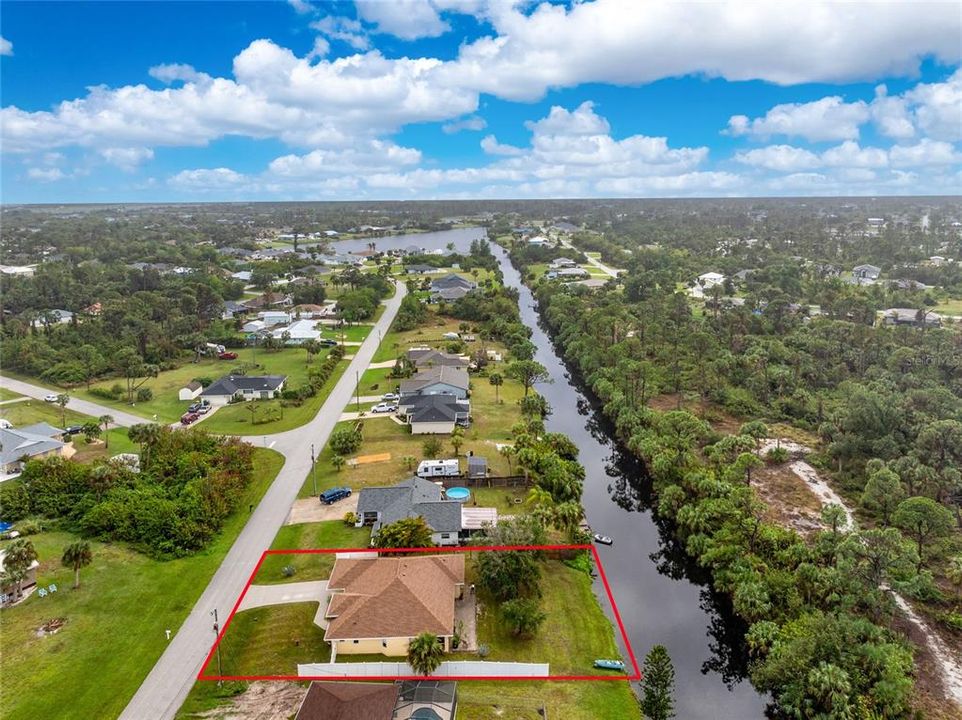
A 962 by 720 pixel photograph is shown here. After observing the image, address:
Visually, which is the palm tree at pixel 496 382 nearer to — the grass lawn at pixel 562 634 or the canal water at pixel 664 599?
the canal water at pixel 664 599

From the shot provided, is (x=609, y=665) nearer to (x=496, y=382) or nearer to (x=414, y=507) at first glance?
(x=414, y=507)

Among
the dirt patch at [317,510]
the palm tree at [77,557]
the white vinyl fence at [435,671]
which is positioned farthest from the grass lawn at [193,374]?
the white vinyl fence at [435,671]

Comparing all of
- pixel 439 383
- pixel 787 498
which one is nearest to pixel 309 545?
pixel 439 383

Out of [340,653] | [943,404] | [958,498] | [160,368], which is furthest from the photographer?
[160,368]

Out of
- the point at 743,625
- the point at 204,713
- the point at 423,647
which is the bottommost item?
the point at 743,625

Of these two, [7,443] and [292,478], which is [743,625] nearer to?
[292,478]

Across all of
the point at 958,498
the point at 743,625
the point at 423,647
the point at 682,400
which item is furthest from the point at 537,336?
the point at 423,647
